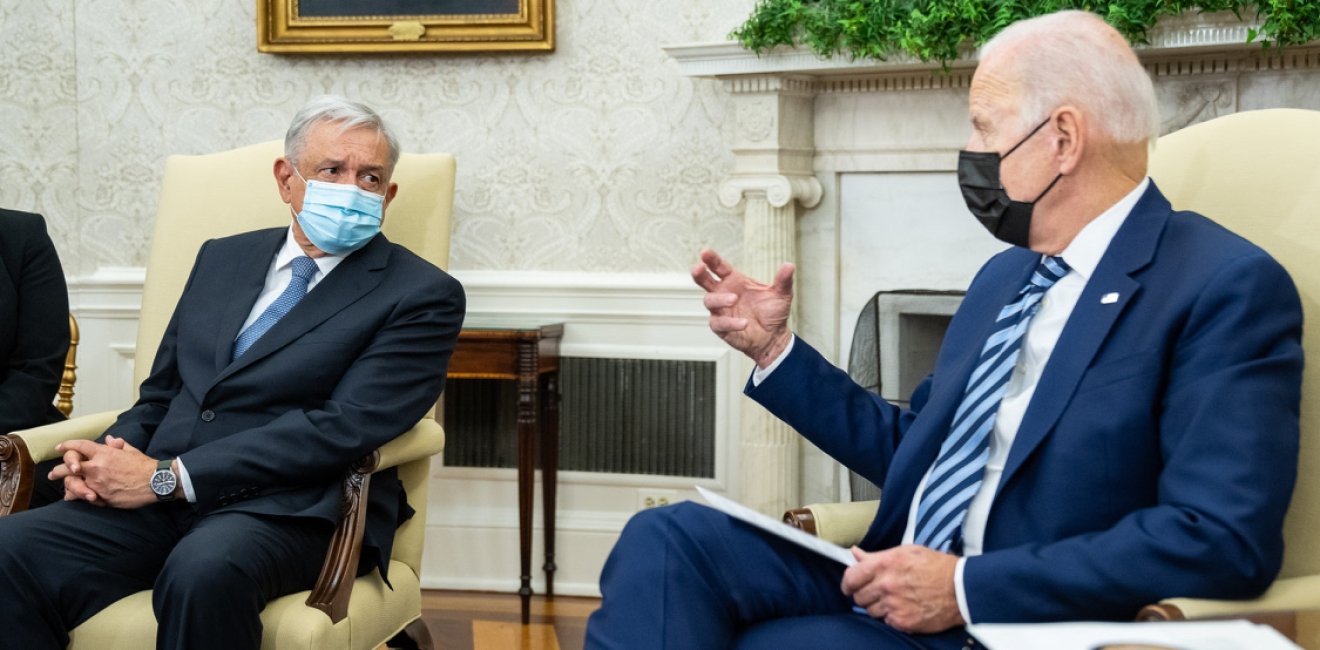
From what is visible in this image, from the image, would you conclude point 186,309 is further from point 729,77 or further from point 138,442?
point 729,77

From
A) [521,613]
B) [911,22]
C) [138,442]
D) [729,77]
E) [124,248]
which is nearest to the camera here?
[138,442]

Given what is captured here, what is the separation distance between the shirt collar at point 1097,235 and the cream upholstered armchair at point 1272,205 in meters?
0.28

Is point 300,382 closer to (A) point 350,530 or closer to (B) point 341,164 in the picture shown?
(A) point 350,530

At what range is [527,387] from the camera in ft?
12.2

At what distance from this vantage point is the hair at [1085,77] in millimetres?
1889

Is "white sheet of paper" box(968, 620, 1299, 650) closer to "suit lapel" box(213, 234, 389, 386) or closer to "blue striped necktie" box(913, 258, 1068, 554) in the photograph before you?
"blue striped necktie" box(913, 258, 1068, 554)

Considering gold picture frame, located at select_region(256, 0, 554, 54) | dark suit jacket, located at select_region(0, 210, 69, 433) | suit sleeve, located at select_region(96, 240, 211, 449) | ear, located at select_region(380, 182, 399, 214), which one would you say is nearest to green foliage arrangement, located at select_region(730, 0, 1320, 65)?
gold picture frame, located at select_region(256, 0, 554, 54)

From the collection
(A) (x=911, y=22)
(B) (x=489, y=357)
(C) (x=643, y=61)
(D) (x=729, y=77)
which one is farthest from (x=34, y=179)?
(A) (x=911, y=22)

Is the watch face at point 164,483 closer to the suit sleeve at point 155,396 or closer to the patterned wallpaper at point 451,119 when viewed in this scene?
the suit sleeve at point 155,396

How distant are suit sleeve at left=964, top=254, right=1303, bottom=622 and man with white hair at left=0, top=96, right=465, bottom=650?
4.00 feet

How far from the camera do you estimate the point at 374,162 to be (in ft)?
9.20

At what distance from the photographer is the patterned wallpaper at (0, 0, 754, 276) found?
400 cm

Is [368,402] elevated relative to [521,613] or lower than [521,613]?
elevated

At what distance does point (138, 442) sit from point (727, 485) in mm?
1837
